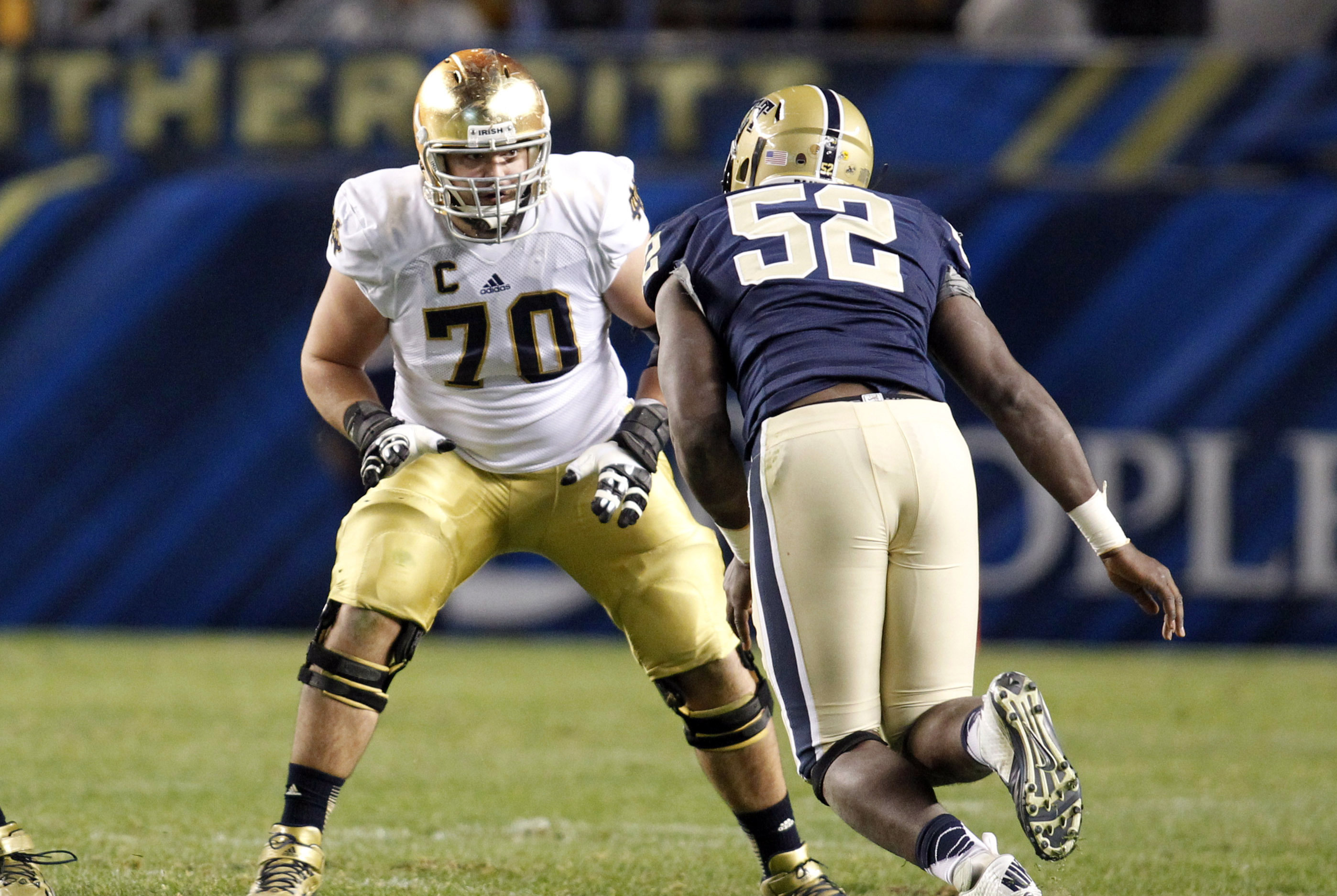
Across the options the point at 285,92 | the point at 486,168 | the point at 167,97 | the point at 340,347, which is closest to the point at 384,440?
the point at 340,347

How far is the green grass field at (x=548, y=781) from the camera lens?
397 cm

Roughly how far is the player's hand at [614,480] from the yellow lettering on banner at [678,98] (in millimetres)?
5698

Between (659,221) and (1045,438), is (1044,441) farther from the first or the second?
(659,221)

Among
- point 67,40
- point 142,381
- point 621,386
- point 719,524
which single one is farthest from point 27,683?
point 719,524

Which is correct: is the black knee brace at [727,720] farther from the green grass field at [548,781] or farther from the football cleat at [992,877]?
the football cleat at [992,877]

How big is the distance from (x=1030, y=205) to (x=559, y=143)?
7.98 feet

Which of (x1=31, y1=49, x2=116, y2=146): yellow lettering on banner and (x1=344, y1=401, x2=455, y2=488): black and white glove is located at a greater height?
(x1=31, y1=49, x2=116, y2=146): yellow lettering on banner

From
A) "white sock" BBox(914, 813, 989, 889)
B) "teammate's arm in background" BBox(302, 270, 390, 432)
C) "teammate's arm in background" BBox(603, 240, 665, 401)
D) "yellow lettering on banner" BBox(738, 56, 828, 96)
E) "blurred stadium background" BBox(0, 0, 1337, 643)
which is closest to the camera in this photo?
"white sock" BBox(914, 813, 989, 889)

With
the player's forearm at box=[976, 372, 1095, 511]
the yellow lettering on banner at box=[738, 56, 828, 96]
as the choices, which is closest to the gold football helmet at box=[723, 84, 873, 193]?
the player's forearm at box=[976, 372, 1095, 511]

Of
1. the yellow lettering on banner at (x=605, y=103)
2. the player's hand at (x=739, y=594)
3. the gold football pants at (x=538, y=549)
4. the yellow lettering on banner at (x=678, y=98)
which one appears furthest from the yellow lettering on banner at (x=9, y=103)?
the player's hand at (x=739, y=594)

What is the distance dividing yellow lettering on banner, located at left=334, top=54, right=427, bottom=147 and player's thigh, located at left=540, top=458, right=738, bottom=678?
226 inches

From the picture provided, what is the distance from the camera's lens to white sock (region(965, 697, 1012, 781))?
9.07 ft

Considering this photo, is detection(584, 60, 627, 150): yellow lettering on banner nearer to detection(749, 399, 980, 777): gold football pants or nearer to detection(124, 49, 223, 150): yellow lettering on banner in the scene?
detection(124, 49, 223, 150): yellow lettering on banner

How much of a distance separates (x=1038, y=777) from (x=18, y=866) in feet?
6.34
